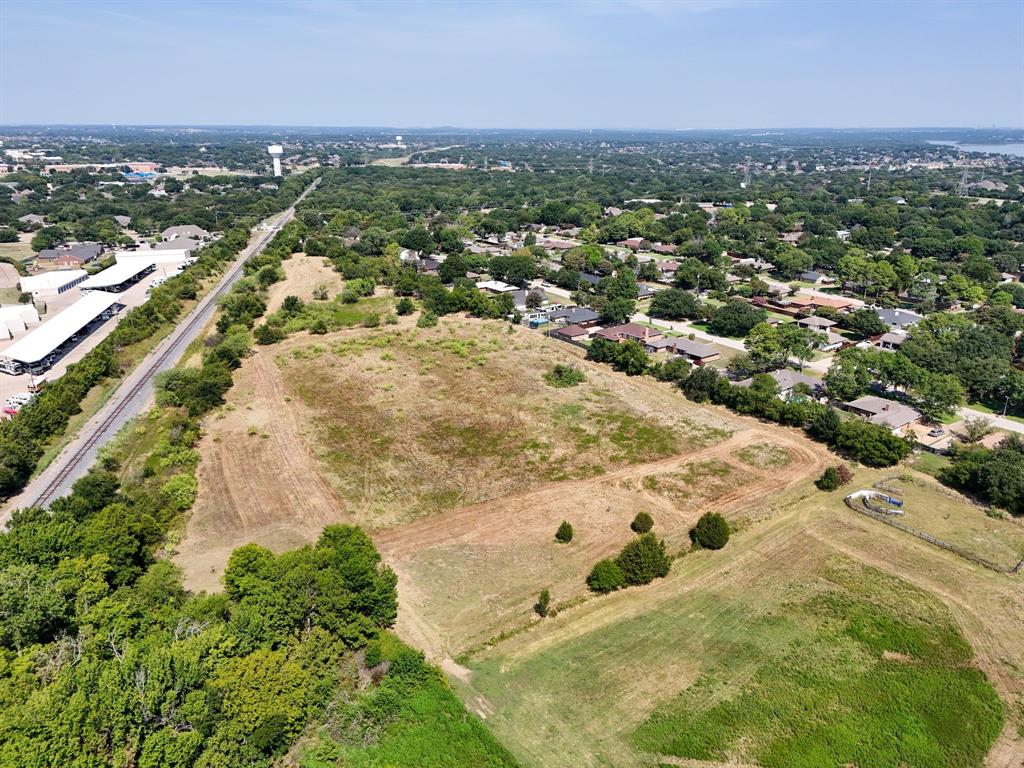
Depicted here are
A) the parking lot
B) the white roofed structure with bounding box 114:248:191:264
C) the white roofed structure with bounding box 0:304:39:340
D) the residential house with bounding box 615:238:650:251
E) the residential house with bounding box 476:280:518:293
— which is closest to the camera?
the parking lot

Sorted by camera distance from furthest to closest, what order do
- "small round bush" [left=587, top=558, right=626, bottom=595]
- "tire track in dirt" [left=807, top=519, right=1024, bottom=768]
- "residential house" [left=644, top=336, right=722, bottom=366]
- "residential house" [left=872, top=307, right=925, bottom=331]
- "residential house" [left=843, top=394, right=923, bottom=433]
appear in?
"residential house" [left=872, top=307, right=925, bottom=331], "residential house" [left=644, top=336, right=722, bottom=366], "residential house" [left=843, top=394, right=923, bottom=433], "small round bush" [left=587, top=558, right=626, bottom=595], "tire track in dirt" [left=807, top=519, right=1024, bottom=768]

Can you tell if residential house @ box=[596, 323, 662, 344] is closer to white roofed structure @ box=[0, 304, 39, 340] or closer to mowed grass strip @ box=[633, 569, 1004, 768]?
mowed grass strip @ box=[633, 569, 1004, 768]

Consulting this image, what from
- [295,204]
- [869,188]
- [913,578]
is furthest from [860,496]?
[869,188]

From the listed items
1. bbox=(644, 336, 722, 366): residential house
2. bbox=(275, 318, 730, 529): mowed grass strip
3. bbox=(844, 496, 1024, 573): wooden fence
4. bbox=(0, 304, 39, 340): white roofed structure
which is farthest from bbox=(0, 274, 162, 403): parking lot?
bbox=(844, 496, 1024, 573): wooden fence

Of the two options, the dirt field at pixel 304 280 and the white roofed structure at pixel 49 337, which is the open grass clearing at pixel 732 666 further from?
the dirt field at pixel 304 280

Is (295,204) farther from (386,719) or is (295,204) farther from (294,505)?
(386,719)

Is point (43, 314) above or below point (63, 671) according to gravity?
below
